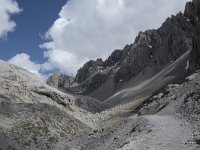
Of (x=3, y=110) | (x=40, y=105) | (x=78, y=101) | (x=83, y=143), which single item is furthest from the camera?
(x=78, y=101)

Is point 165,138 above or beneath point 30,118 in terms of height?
beneath

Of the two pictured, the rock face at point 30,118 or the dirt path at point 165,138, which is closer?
the dirt path at point 165,138

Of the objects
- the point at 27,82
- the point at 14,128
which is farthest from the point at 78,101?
the point at 14,128

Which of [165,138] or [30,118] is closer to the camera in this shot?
[165,138]

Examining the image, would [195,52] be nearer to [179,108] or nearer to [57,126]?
[57,126]

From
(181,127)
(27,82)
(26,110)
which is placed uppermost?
(27,82)

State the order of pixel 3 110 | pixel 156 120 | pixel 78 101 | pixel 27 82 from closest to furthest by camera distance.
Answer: pixel 156 120, pixel 3 110, pixel 27 82, pixel 78 101

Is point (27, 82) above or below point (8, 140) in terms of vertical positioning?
above

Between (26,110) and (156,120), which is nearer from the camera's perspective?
(156,120)

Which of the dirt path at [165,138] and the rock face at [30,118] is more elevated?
the rock face at [30,118]

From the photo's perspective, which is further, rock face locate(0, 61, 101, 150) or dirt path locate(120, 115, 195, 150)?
rock face locate(0, 61, 101, 150)

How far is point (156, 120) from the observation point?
43.6 meters

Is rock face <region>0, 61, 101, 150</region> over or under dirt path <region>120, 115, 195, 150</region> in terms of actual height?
over

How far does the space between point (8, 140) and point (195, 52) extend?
110m
